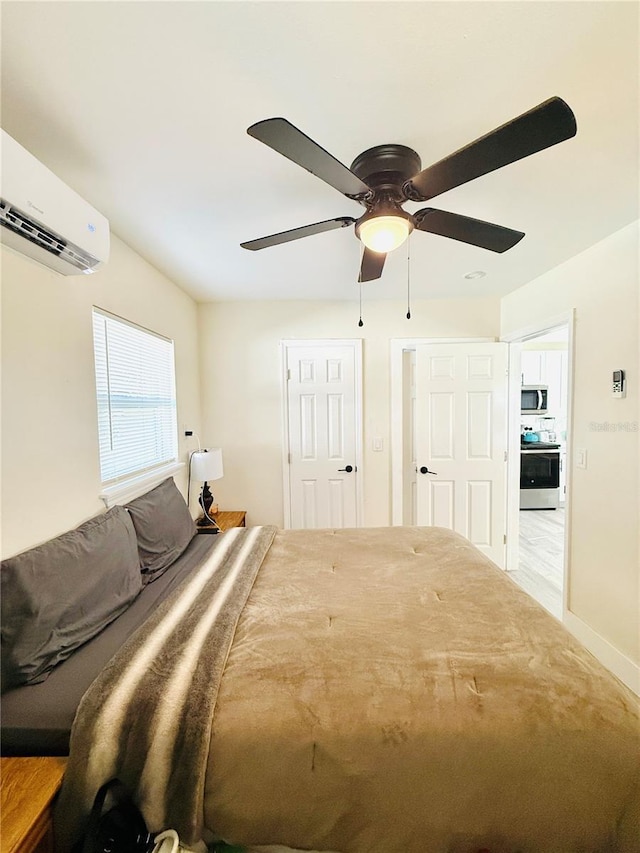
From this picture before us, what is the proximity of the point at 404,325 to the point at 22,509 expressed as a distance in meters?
3.10

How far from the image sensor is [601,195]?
167cm

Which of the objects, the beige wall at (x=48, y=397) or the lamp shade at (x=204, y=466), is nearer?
the beige wall at (x=48, y=397)

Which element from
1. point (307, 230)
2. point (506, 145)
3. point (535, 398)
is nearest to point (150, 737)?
point (307, 230)

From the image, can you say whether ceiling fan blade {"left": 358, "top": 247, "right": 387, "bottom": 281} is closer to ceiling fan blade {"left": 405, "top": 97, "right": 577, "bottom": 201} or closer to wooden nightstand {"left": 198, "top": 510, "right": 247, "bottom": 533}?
ceiling fan blade {"left": 405, "top": 97, "right": 577, "bottom": 201}

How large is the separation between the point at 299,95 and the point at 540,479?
5382mm

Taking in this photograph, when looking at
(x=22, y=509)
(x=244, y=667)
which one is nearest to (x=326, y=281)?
(x=22, y=509)

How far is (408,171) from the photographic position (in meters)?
1.34

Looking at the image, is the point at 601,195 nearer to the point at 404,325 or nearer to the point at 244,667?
the point at 404,325

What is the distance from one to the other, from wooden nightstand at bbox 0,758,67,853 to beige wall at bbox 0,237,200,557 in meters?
0.66

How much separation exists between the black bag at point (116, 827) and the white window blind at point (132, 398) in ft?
4.27

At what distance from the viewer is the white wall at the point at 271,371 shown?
3387mm

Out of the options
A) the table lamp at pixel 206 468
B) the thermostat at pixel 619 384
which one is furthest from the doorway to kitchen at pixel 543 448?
the table lamp at pixel 206 468

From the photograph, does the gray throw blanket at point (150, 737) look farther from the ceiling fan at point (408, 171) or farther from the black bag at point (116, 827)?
the ceiling fan at point (408, 171)

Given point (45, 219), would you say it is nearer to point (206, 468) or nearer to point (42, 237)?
point (42, 237)
